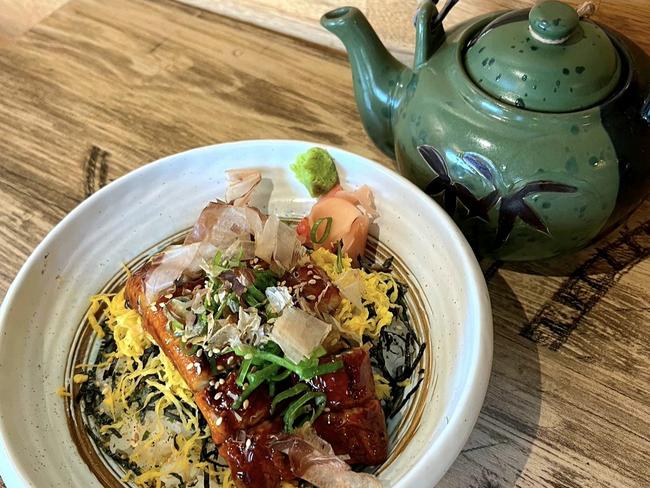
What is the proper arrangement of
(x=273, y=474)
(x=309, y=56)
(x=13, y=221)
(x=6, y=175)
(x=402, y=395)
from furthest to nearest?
(x=309, y=56) → (x=6, y=175) → (x=13, y=221) → (x=402, y=395) → (x=273, y=474)

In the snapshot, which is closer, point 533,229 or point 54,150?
point 533,229

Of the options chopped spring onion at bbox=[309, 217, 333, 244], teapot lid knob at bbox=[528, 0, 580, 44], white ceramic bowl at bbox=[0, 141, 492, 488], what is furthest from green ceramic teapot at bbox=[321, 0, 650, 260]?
chopped spring onion at bbox=[309, 217, 333, 244]

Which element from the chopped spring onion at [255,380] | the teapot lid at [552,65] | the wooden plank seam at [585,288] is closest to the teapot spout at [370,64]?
the teapot lid at [552,65]

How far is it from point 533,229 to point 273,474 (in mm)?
703

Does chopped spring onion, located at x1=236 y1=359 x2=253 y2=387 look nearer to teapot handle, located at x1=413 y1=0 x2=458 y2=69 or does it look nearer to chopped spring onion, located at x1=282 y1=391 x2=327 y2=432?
chopped spring onion, located at x1=282 y1=391 x2=327 y2=432

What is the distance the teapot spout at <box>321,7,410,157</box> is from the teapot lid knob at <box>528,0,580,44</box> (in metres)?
0.33

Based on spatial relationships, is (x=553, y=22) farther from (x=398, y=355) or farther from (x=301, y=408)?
(x=301, y=408)

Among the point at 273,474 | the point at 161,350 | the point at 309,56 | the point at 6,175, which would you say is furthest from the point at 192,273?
the point at 309,56

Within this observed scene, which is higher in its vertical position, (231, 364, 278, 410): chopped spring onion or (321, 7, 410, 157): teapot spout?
(321, 7, 410, 157): teapot spout

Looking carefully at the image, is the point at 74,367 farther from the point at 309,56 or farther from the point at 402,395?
the point at 309,56

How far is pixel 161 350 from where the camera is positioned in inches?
51.5

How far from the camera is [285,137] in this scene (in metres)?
1.91

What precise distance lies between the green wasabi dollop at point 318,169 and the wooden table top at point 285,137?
33 centimetres

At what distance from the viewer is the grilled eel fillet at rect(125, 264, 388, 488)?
1073 mm
